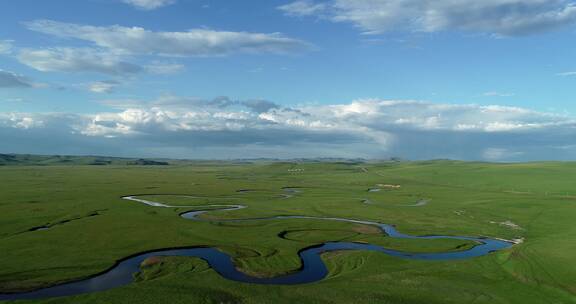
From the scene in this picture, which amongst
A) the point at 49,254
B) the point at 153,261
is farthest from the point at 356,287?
the point at 49,254

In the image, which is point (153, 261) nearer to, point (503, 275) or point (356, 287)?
point (356, 287)

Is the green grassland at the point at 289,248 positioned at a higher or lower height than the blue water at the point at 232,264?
higher

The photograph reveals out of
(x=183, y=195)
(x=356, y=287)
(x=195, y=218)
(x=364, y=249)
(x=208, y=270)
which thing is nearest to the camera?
(x=356, y=287)

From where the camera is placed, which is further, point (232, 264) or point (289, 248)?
point (289, 248)

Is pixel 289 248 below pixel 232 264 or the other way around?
the other way around

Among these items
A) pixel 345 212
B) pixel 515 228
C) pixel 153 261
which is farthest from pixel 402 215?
pixel 153 261

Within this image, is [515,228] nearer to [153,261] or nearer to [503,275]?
[503,275]

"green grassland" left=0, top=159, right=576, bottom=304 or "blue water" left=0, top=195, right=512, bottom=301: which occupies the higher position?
"green grassland" left=0, top=159, right=576, bottom=304

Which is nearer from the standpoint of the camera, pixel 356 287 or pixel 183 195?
pixel 356 287

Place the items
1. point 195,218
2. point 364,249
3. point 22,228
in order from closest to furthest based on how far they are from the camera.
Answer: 1. point 364,249
2. point 22,228
3. point 195,218
